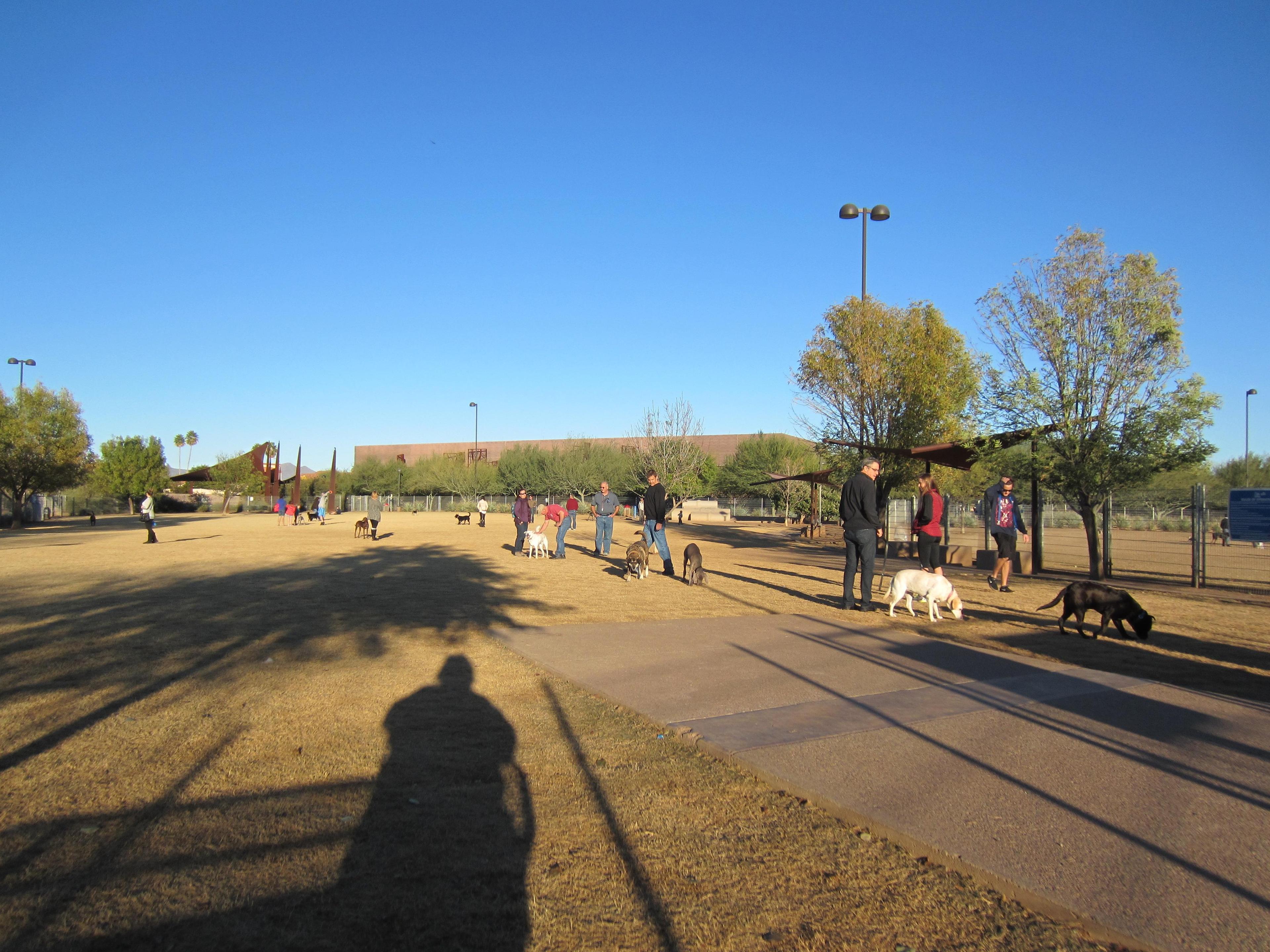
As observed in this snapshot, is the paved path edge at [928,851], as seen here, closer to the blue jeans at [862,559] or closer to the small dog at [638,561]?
the blue jeans at [862,559]

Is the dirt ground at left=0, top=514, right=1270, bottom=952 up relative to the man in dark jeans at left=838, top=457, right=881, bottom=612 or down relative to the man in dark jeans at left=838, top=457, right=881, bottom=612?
down

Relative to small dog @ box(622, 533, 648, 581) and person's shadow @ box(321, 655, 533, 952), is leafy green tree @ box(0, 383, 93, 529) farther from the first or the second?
person's shadow @ box(321, 655, 533, 952)

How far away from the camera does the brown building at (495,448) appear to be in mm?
78125

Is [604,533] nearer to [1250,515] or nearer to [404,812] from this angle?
[1250,515]

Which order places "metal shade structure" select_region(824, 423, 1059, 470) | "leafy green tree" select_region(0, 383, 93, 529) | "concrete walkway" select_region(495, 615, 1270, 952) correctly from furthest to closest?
"leafy green tree" select_region(0, 383, 93, 529)
"metal shade structure" select_region(824, 423, 1059, 470)
"concrete walkway" select_region(495, 615, 1270, 952)

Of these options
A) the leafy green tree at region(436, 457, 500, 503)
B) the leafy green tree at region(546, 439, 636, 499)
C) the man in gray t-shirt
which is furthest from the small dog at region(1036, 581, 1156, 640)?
the leafy green tree at region(436, 457, 500, 503)

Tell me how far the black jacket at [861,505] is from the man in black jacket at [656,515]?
428 centimetres

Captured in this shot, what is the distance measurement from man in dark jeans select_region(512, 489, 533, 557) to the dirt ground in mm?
11130

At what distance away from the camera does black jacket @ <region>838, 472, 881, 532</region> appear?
33.8 ft

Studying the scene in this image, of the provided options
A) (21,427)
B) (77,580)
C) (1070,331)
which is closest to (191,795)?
(77,580)

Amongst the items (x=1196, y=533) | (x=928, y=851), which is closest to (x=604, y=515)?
(x=1196, y=533)

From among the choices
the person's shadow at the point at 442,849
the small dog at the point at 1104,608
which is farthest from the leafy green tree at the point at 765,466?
the person's shadow at the point at 442,849

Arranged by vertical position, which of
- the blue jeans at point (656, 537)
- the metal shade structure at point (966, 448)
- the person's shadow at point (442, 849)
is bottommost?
the person's shadow at point (442, 849)

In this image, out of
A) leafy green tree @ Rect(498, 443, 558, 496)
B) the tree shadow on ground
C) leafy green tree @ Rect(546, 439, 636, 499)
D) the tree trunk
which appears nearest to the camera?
the tree shadow on ground
